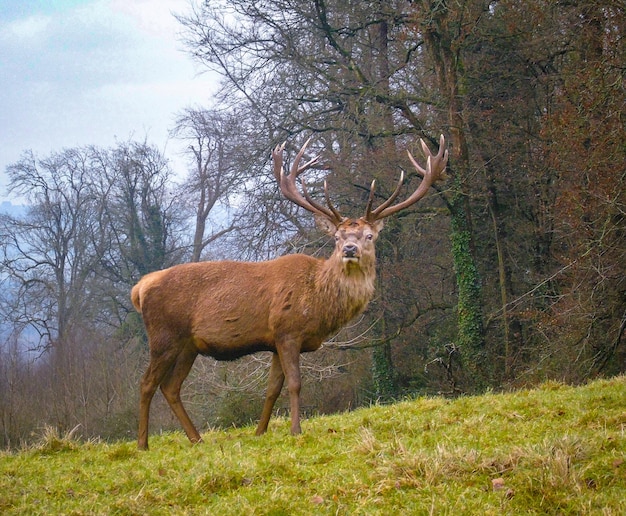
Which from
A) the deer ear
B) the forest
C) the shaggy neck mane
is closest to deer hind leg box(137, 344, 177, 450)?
the shaggy neck mane

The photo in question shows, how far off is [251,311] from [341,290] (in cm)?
108

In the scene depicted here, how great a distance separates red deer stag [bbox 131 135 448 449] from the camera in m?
8.81

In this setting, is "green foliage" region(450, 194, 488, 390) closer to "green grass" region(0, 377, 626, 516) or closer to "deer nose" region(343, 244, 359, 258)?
"deer nose" region(343, 244, 359, 258)

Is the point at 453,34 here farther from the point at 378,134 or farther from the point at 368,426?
the point at 368,426

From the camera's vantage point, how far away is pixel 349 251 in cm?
877

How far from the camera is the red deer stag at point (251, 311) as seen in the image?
8.81 meters

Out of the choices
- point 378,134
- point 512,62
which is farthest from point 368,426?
point 512,62

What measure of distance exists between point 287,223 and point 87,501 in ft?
53.5

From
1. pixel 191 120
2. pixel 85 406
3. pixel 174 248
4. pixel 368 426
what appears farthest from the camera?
pixel 174 248

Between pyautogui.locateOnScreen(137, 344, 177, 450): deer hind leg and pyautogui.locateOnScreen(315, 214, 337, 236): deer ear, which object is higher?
pyautogui.locateOnScreen(315, 214, 337, 236): deer ear

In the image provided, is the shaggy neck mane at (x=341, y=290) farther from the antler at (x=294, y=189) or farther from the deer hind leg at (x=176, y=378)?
the deer hind leg at (x=176, y=378)

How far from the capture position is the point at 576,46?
15461 millimetres

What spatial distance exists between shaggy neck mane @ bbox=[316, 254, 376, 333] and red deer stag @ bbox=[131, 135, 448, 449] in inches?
0.5

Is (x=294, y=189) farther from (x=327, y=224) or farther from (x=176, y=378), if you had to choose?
(x=176, y=378)
